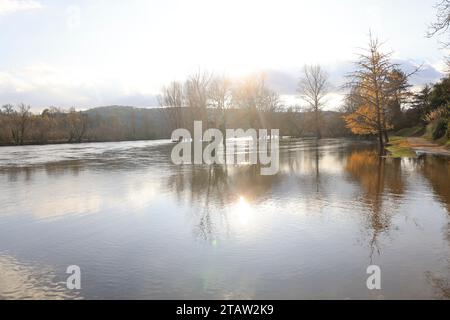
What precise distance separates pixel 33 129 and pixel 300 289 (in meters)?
84.5

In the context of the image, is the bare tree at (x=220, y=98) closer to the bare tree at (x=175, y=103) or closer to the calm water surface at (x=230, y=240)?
the bare tree at (x=175, y=103)

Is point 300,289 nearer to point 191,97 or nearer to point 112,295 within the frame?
point 112,295

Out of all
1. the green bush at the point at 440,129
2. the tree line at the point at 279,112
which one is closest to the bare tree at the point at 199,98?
the tree line at the point at 279,112

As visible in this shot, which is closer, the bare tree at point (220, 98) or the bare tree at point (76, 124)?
the bare tree at point (220, 98)

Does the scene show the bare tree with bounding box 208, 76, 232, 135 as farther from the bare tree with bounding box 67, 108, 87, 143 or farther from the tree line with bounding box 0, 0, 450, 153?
the bare tree with bounding box 67, 108, 87, 143

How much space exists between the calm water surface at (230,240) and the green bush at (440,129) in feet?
61.0

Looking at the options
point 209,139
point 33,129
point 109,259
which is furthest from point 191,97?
point 109,259

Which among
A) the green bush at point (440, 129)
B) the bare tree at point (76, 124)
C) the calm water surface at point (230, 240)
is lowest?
the calm water surface at point (230, 240)

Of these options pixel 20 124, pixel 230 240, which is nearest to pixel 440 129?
pixel 230 240

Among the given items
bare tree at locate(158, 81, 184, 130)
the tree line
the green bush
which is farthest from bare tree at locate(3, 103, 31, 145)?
the green bush

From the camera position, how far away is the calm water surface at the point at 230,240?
4.94 m

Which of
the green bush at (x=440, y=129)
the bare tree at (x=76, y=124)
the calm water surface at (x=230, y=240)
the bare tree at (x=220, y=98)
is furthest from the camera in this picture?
the bare tree at (x=76, y=124)

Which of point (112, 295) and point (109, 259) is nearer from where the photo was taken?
point (112, 295)

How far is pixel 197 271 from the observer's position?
544cm
